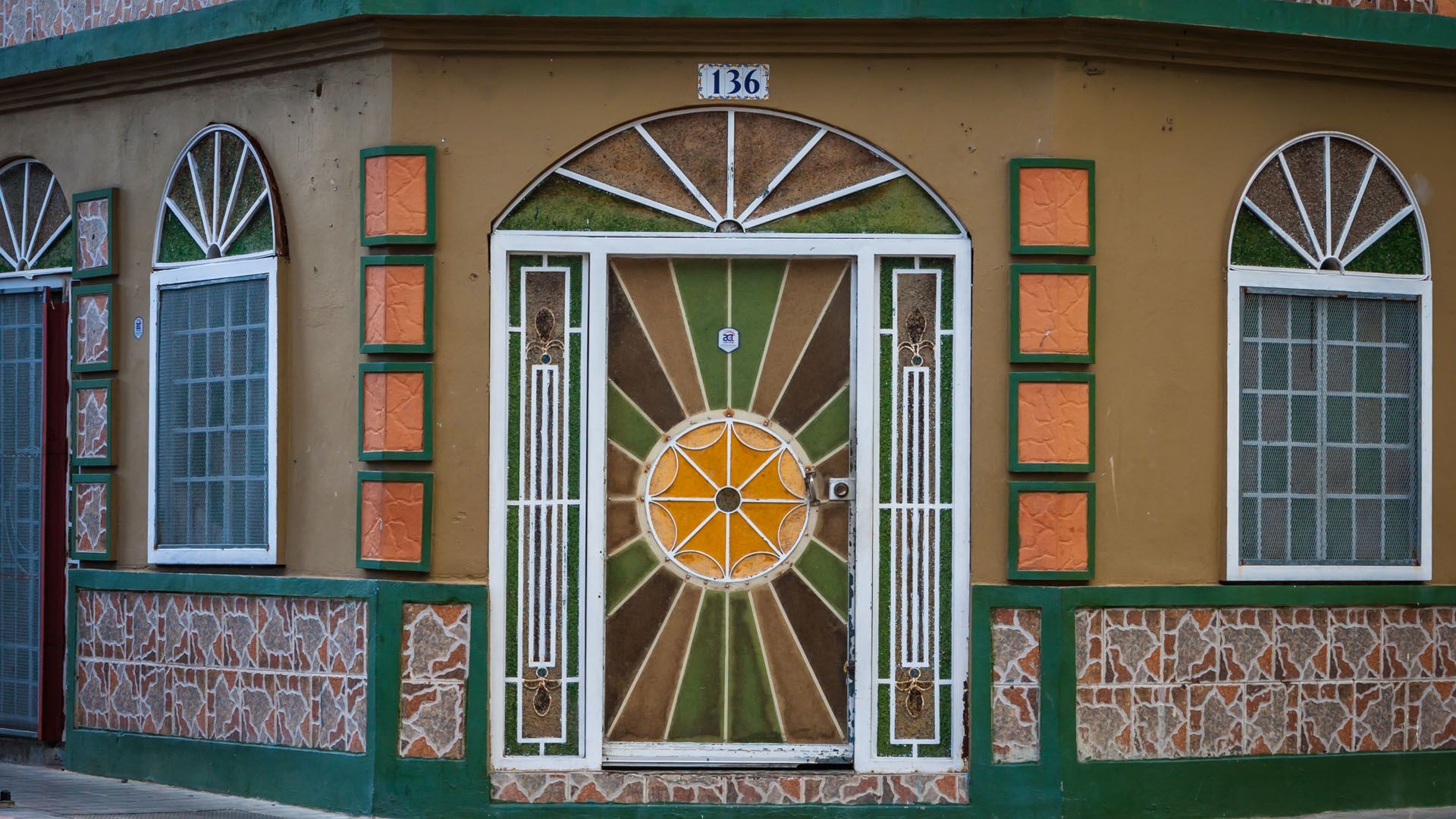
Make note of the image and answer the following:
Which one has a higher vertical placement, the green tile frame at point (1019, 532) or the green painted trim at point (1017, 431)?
the green painted trim at point (1017, 431)

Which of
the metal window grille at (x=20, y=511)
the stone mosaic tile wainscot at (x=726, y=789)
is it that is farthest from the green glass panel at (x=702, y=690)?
the metal window grille at (x=20, y=511)

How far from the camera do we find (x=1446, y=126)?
9375 millimetres

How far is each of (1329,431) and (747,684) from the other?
296 centimetres

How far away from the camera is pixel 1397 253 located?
9227mm

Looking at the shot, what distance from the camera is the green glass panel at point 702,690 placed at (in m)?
8.64

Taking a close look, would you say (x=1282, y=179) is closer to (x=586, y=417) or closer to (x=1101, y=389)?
(x=1101, y=389)

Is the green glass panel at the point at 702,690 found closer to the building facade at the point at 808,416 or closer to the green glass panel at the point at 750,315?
the building facade at the point at 808,416

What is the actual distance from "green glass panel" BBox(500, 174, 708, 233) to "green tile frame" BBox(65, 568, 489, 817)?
162 centimetres

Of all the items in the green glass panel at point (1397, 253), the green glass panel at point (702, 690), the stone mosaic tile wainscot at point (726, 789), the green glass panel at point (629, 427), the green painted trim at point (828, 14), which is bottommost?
the stone mosaic tile wainscot at point (726, 789)

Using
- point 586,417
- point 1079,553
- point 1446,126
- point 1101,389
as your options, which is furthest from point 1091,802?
point 1446,126

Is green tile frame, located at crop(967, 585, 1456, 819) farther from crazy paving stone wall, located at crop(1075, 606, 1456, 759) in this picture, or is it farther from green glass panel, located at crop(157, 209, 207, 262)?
green glass panel, located at crop(157, 209, 207, 262)

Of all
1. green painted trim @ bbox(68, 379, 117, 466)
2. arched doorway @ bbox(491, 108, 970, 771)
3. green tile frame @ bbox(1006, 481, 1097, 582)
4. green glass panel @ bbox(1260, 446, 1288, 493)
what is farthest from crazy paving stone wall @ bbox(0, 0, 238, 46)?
green glass panel @ bbox(1260, 446, 1288, 493)

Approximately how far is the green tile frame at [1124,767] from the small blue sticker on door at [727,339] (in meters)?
1.51

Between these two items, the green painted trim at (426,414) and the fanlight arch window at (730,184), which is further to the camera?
the fanlight arch window at (730,184)
